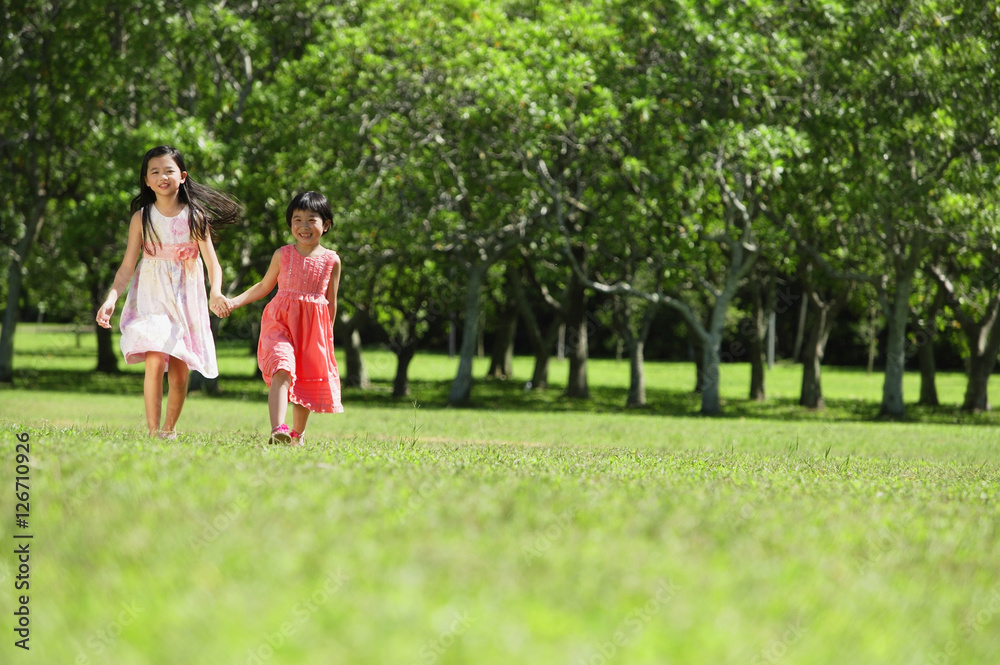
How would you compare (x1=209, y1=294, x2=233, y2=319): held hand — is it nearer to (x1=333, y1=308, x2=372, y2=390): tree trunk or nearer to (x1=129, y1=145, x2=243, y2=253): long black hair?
(x1=129, y1=145, x2=243, y2=253): long black hair

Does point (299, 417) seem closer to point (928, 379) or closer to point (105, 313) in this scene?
point (105, 313)

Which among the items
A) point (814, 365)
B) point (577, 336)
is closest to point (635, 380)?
point (577, 336)

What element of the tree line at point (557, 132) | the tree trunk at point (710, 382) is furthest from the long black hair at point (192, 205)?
the tree trunk at point (710, 382)

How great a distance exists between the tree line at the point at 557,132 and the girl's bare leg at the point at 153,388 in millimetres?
16563

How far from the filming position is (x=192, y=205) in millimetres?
8922

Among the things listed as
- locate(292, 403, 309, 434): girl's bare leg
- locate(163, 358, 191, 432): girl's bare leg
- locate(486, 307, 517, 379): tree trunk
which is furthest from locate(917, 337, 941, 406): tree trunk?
locate(163, 358, 191, 432): girl's bare leg

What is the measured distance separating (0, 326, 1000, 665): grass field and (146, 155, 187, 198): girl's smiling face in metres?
2.47

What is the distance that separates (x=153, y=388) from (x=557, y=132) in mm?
19079

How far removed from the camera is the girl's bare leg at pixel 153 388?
28.0 ft

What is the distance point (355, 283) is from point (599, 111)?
938 cm

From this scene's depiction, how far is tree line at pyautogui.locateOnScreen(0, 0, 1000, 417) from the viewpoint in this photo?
23797 millimetres

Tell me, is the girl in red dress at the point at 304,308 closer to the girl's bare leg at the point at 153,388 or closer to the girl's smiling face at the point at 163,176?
the girl's bare leg at the point at 153,388

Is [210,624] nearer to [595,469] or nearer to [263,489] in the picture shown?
[263,489]

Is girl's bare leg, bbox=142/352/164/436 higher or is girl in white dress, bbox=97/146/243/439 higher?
girl in white dress, bbox=97/146/243/439
